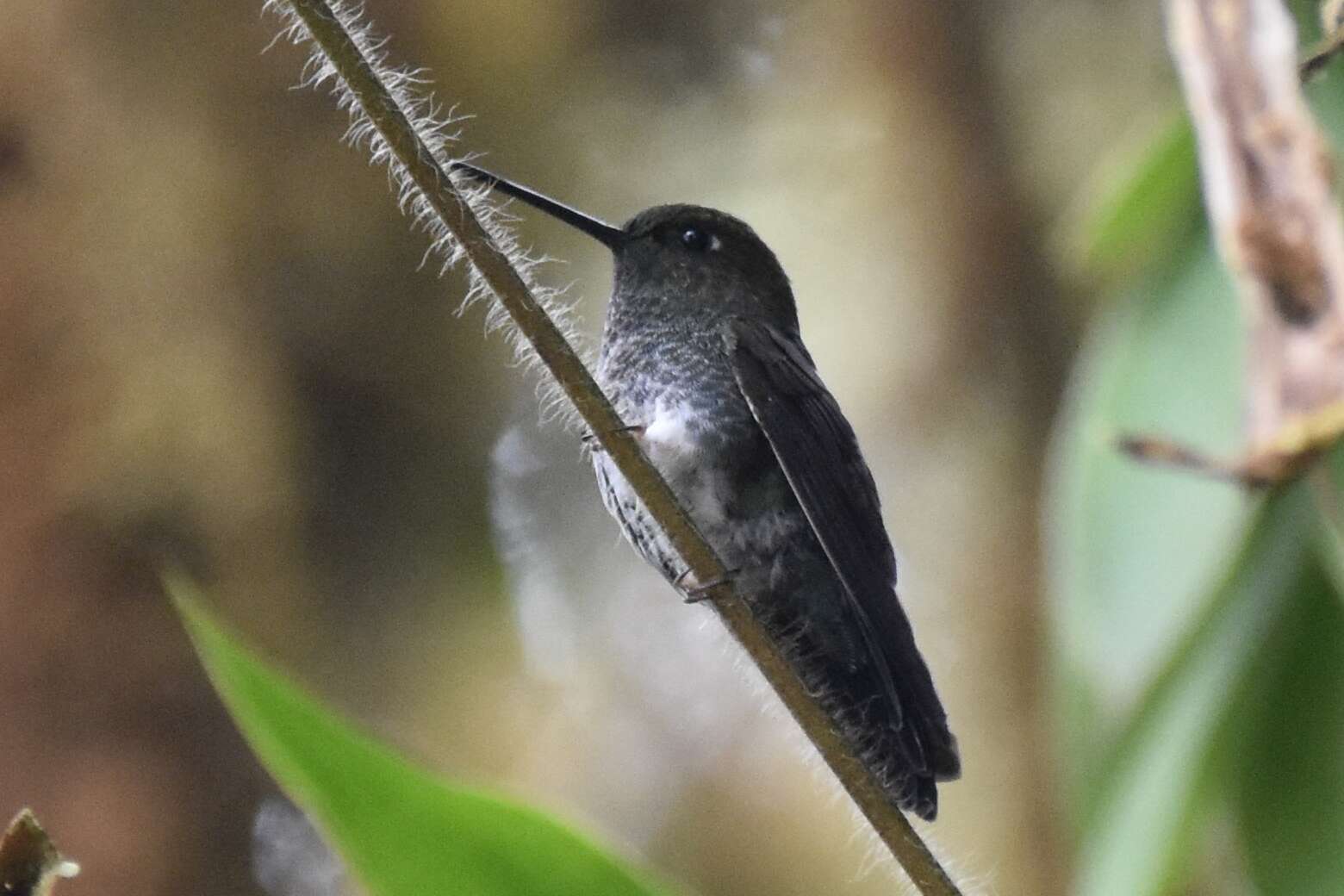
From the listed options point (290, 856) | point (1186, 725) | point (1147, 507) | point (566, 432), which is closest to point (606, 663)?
point (290, 856)

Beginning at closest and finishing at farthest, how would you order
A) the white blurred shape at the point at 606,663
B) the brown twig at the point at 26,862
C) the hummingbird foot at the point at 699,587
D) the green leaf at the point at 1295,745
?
the brown twig at the point at 26,862
the hummingbird foot at the point at 699,587
the green leaf at the point at 1295,745
the white blurred shape at the point at 606,663

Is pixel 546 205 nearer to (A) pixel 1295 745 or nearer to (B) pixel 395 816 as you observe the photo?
(B) pixel 395 816

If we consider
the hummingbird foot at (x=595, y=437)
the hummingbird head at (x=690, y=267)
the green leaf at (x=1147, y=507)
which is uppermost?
the hummingbird head at (x=690, y=267)

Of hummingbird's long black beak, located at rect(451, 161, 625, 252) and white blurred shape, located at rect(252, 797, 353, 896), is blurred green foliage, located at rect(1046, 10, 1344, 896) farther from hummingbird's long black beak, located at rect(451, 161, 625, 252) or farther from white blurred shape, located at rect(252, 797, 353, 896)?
white blurred shape, located at rect(252, 797, 353, 896)

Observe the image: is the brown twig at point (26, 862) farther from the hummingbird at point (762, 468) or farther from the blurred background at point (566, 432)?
the blurred background at point (566, 432)

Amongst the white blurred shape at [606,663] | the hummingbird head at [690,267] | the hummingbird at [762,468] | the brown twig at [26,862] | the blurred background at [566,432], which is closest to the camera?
the brown twig at [26,862]

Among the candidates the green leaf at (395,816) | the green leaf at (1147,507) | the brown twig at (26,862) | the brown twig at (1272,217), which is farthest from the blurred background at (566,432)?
the brown twig at (26,862)
